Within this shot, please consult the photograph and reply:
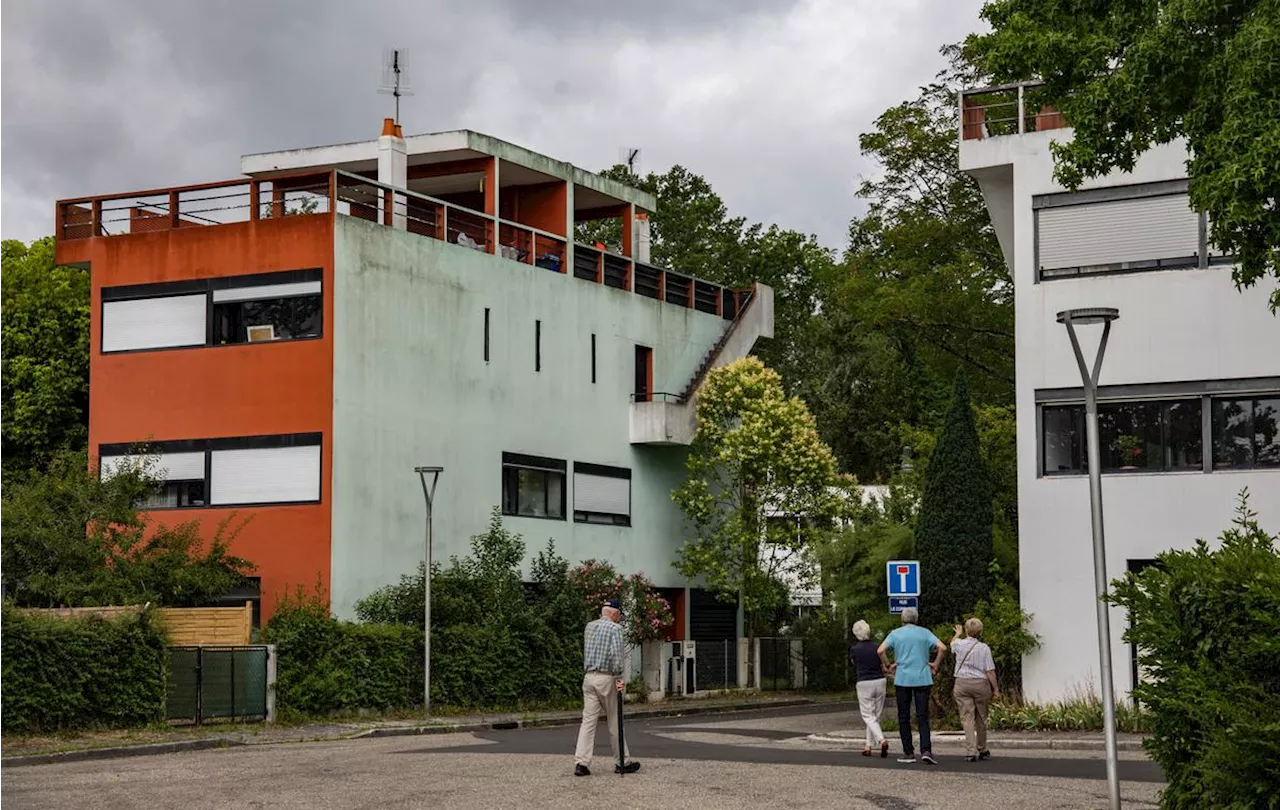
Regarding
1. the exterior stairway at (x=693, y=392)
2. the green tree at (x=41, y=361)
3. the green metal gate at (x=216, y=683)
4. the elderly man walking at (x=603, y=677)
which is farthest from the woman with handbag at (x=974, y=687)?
the green tree at (x=41, y=361)

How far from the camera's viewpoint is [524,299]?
41094 millimetres

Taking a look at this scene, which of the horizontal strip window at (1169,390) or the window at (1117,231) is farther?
the window at (1117,231)

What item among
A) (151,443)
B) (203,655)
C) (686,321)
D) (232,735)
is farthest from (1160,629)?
(686,321)

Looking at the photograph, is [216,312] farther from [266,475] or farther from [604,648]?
[604,648]

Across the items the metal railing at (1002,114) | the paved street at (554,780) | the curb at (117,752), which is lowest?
the curb at (117,752)

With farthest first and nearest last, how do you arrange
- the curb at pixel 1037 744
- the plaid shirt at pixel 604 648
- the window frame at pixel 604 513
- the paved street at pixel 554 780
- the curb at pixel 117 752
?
the window frame at pixel 604 513
the curb at pixel 1037 744
the curb at pixel 117 752
the plaid shirt at pixel 604 648
the paved street at pixel 554 780

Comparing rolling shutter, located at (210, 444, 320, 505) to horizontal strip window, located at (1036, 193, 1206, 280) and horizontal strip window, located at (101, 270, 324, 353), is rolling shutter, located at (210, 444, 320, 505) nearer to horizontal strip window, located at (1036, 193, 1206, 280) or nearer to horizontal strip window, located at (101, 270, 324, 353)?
horizontal strip window, located at (101, 270, 324, 353)

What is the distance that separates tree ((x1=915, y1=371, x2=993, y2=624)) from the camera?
1157 inches

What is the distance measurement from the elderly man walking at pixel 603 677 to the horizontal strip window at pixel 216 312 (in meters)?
17.4

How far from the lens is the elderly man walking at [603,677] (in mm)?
19422

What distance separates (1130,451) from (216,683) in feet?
50.5

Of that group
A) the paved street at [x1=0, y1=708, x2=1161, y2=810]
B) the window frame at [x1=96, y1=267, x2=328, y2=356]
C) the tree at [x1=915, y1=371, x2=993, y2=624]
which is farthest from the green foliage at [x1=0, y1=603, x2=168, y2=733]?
the tree at [x1=915, y1=371, x2=993, y2=624]

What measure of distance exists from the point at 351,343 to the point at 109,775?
16.3 metres

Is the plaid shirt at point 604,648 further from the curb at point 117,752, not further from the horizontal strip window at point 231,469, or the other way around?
the horizontal strip window at point 231,469
